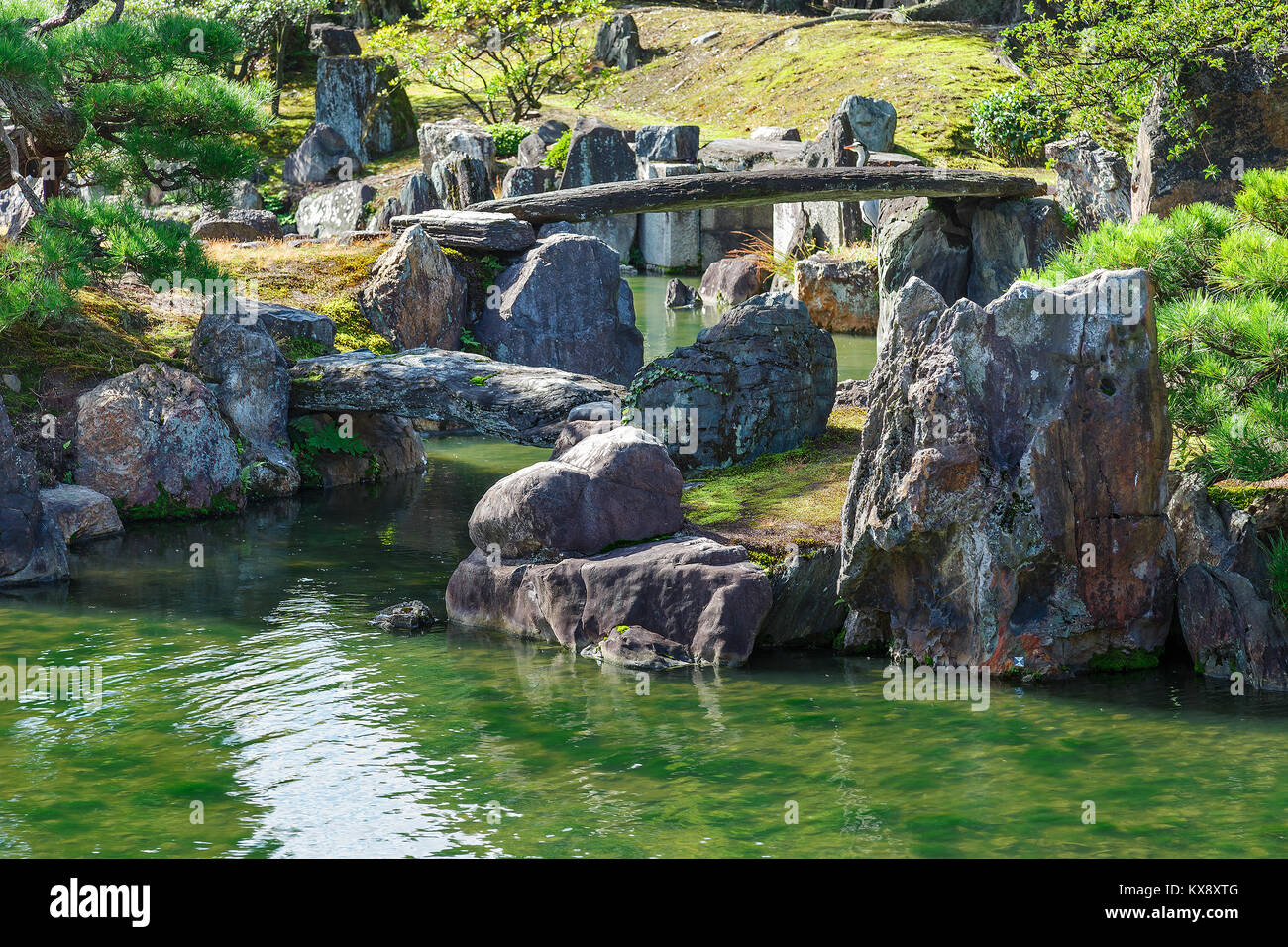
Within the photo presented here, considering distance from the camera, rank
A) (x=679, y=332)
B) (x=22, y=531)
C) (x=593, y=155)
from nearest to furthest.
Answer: (x=22, y=531), (x=679, y=332), (x=593, y=155)

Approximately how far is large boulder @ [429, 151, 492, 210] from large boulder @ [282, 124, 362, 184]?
28.6 feet

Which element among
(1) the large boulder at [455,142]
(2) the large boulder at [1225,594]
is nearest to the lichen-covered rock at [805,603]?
(2) the large boulder at [1225,594]

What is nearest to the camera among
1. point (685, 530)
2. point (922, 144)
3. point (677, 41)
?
point (685, 530)

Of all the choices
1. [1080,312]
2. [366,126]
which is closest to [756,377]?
[1080,312]

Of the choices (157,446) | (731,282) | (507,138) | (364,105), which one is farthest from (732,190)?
(364,105)

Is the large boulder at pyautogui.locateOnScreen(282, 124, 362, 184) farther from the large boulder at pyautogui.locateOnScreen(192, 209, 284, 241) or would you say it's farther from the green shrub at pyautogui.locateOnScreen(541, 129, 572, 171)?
the large boulder at pyautogui.locateOnScreen(192, 209, 284, 241)

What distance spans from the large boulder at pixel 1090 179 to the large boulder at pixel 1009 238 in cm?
222

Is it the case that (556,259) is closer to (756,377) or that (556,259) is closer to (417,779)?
(756,377)

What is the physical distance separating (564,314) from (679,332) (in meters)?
7.15

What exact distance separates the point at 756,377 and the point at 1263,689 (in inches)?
243

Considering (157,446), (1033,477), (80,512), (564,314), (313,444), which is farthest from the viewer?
(564,314)

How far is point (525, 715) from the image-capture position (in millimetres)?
9141

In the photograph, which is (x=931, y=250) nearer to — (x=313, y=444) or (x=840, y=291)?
(x=840, y=291)

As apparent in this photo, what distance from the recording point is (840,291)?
2694cm
